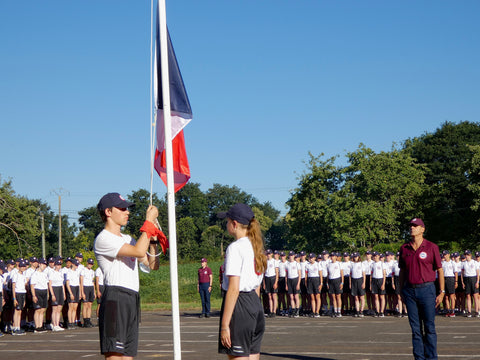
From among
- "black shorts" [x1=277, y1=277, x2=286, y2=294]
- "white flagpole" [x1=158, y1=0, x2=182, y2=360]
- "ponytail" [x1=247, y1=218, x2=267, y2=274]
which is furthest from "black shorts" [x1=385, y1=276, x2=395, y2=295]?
"ponytail" [x1=247, y1=218, x2=267, y2=274]

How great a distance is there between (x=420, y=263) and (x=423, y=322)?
2.81 ft

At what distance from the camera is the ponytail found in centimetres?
568

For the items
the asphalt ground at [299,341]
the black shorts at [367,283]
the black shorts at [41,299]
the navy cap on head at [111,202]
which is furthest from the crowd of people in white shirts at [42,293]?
the navy cap on head at [111,202]

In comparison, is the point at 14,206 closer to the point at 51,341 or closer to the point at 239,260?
the point at 51,341

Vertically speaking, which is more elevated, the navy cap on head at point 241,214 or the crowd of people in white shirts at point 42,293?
the navy cap on head at point 241,214

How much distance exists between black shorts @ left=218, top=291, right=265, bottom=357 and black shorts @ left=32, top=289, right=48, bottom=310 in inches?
607

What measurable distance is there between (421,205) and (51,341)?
42.5 metres

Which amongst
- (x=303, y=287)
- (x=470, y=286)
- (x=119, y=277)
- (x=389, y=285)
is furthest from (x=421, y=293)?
(x=303, y=287)

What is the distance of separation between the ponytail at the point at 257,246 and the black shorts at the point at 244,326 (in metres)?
0.25

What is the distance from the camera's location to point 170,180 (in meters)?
6.82

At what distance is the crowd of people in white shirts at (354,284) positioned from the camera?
838 inches

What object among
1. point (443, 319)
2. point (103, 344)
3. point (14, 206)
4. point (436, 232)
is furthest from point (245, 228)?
point (436, 232)

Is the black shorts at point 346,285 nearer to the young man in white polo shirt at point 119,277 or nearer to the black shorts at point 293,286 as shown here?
the black shorts at point 293,286

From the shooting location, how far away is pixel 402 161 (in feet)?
179
